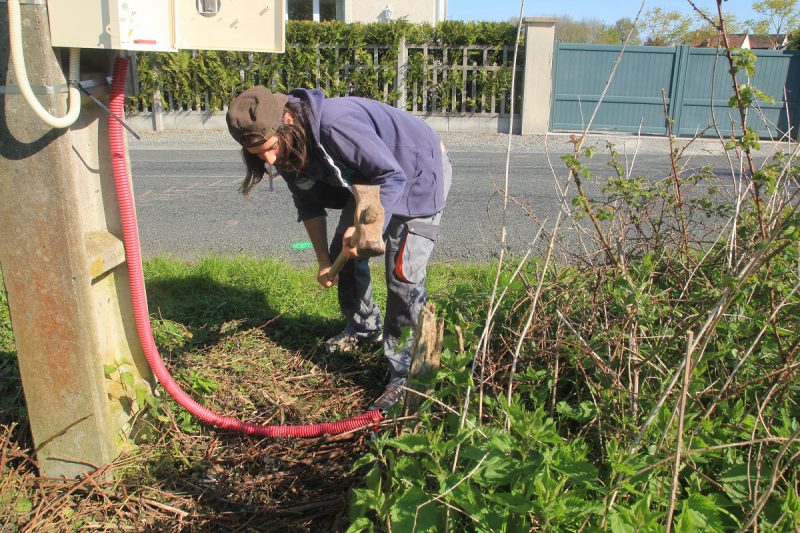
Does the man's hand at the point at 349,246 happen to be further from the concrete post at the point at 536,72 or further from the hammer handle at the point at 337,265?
the concrete post at the point at 536,72

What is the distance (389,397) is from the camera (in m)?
3.01

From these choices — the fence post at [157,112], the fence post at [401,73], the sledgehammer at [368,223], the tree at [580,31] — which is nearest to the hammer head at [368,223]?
the sledgehammer at [368,223]

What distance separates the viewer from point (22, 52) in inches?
77.9

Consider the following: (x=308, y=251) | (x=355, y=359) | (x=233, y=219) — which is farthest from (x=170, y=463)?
(x=233, y=219)

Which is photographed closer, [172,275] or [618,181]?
[618,181]

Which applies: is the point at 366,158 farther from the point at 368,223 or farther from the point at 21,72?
the point at 21,72

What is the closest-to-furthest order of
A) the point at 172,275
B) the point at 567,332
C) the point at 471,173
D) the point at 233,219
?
the point at 567,332 < the point at 172,275 < the point at 233,219 < the point at 471,173

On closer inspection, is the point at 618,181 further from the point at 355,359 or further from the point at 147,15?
the point at 147,15

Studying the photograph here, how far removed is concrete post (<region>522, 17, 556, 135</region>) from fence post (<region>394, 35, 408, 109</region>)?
2.61m

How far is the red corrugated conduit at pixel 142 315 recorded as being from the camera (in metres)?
2.34

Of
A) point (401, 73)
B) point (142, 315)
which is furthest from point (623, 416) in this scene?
point (401, 73)

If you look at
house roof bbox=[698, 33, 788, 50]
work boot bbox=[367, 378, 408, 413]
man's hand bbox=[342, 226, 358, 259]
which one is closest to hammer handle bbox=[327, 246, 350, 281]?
man's hand bbox=[342, 226, 358, 259]

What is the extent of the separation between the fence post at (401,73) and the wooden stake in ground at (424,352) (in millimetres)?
13051

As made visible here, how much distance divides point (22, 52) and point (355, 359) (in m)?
2.06
